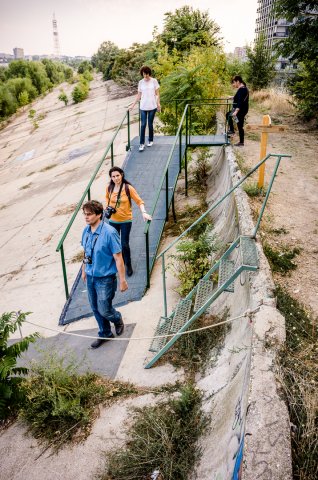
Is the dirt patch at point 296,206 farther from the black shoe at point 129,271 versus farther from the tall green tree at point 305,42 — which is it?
the black shoe at point 129,271

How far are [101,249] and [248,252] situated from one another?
1.68 m

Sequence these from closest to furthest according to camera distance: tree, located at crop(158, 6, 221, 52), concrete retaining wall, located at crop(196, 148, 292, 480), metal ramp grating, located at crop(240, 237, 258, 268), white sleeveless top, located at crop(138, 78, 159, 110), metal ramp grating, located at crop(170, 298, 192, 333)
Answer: concrete retaining wall, located at crop(196, 148, 292, 480), metal ramp grating, located at crop(240, 237, 258, 268), metal ramp grating, located at crop(170, 298, 192, 333), white sleeveless top, located at crop(138, 78, 159, 110), tree, located at crop(158, 6, 221, 52)

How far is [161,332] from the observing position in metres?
4.77

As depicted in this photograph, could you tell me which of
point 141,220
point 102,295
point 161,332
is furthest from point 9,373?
point 141,220

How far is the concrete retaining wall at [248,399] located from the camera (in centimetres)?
Result: 237

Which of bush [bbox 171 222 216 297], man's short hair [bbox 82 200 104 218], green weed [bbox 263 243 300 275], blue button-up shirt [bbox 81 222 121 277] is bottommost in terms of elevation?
bush [bbox 171 222 216 297]

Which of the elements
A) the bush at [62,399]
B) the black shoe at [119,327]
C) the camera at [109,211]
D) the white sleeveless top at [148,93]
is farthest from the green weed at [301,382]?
the white sleeveless top at [148,93]

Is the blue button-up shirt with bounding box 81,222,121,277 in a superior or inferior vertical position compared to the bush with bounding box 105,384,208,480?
superior

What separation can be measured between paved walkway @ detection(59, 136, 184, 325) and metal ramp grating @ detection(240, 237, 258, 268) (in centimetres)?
227

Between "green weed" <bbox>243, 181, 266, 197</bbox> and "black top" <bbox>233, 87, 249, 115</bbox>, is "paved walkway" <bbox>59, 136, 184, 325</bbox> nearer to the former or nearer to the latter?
"green weed" <bbox>243, 181, 266, 197</bbox>

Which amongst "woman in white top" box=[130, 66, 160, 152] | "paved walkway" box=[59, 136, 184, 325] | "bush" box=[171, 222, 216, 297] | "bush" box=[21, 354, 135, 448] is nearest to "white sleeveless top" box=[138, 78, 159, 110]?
"woman in white top" box=[130, 66, 160, 152]

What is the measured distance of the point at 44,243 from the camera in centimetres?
988

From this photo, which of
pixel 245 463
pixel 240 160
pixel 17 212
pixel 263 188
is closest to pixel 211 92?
pixel 240 160

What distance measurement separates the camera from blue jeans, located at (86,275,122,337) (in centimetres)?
443
